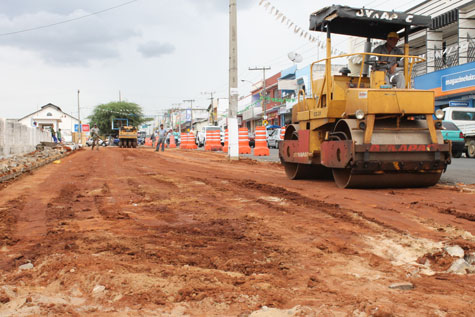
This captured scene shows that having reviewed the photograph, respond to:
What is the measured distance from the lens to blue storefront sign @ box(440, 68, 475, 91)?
2483 centimetres

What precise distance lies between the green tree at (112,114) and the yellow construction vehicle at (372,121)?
78.4 metres

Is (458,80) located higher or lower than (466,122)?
higher

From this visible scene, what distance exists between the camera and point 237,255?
A: 13.0ft

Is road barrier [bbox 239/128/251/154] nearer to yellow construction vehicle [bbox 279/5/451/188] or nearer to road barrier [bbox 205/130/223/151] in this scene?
road barrier [bbox 205/130/223/151]

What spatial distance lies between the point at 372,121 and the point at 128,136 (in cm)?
3912

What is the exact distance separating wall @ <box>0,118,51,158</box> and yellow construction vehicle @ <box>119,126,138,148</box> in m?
15.6

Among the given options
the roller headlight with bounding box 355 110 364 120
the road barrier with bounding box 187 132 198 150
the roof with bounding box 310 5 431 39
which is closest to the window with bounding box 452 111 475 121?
the roof with bounding box 310 5 431 39

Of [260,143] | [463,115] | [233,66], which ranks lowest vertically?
[260,143]

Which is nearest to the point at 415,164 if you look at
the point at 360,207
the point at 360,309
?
the point at 360,207

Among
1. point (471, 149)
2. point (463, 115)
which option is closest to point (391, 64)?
point (471, 149)

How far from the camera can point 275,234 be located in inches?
187

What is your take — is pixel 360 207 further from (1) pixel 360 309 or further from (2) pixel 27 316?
(2) pixel 27 316

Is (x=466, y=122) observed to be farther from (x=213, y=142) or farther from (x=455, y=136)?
(x=213, y=142)

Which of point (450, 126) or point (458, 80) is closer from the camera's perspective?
point (450, 126)
